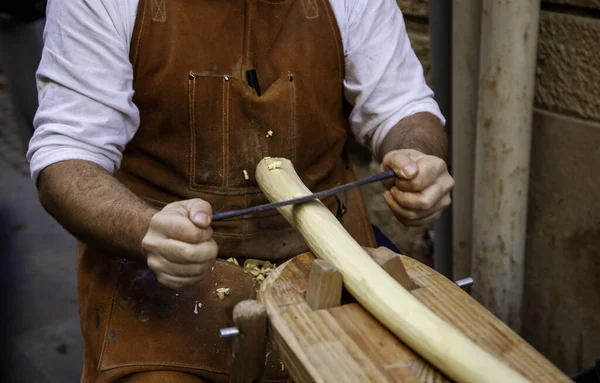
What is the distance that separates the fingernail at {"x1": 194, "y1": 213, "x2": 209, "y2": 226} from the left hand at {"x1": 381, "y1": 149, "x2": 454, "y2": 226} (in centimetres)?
42

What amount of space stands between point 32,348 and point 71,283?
1.74ft

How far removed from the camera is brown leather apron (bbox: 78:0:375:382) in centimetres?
171

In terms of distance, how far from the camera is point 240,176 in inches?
73.9

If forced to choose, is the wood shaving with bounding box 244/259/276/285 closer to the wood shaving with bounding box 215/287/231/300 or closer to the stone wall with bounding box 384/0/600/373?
the wood shaving with bounding box 215/287/231/300

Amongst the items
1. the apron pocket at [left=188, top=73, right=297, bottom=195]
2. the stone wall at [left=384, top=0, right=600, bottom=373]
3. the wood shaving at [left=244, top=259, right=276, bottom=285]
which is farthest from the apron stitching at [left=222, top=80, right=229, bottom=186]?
the stone wall at [left=384, top=0, right=600, bottom=373]

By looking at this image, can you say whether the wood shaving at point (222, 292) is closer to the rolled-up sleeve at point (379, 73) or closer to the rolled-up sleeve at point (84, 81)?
the rolled-up sleeve at point (84, 81)

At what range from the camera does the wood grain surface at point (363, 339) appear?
1168 millimetres

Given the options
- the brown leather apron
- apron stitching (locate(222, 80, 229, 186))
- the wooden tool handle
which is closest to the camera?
the wooden tool handle

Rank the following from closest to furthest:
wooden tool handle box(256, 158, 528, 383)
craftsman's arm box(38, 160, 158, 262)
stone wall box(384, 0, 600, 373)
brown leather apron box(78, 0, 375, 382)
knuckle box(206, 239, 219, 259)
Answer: wooden tool handle box(256, 158, 528, 383) < knuckle box(206, 239, 219, 259) < craftsman's arm box(38, 160, 158, 262) < brown leather apron box(78, 0, 375, 382) < stone wall box(384, 0, 600, 373)

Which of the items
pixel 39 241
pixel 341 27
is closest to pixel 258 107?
pixel 341 27

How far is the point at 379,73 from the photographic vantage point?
200cm

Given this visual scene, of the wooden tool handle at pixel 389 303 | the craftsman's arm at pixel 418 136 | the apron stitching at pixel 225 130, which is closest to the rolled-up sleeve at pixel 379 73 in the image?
the craftsman's arm at pixel 418 136

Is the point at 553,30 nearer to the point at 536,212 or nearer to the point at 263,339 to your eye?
the point at 536,212

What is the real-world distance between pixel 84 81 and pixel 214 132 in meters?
0.31
